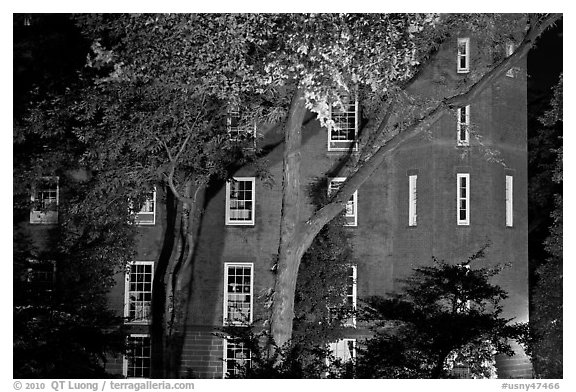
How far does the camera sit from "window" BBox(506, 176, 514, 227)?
3050 cm

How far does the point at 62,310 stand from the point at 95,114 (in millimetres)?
7553

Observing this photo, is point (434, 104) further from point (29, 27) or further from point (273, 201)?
point (29, 27)

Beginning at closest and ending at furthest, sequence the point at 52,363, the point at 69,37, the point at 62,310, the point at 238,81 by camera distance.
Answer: the point at 52,363, the point at 62,310, the point at 238,81, the point at 69,37

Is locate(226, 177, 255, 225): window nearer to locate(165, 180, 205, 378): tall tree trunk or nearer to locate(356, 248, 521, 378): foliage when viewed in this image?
locate(165, 180, 205, 378): tall tree trunk

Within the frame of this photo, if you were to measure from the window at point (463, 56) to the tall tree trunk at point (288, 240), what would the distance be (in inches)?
315

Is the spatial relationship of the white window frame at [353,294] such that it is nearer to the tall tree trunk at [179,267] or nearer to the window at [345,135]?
the window at [345,135]

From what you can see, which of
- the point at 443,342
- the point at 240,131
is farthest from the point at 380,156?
the point at 443,342

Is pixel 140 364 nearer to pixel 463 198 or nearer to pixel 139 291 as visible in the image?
pixel 139 291

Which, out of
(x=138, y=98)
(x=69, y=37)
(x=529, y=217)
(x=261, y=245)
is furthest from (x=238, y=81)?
(x=529, y=217)

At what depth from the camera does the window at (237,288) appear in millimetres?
31312

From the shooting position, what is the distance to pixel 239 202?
104 feet

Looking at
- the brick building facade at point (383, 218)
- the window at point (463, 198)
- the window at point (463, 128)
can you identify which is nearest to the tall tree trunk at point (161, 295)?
the brick building facade at point (383, 218)

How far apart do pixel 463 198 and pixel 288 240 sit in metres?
8.18

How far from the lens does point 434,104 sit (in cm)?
2738
